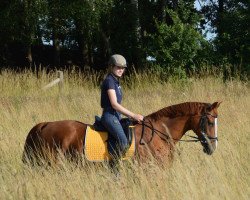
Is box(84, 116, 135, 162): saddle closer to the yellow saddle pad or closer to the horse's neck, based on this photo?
the yellow saddle pad

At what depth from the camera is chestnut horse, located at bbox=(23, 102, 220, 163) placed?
6863 millimetres

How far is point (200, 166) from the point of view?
6598 mm

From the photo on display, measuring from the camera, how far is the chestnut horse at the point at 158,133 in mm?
6863

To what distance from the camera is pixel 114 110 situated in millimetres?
6809

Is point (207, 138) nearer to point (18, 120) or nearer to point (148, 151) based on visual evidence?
point (148, 151)

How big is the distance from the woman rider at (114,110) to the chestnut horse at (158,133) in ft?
0.86

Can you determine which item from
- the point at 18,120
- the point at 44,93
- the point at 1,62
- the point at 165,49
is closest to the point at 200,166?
the point at 18,120

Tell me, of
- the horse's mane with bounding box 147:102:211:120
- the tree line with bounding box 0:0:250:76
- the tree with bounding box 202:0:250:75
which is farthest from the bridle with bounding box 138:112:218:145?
the tree with bounding box 202:0:250:75

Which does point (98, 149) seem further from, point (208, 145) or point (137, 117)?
point (208, 145)

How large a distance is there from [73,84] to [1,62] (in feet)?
41.7

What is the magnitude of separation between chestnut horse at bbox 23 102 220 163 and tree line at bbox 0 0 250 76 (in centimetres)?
1089

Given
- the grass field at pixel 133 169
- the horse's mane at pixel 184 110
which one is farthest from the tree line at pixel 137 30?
the horse's mane at pixel 184 110

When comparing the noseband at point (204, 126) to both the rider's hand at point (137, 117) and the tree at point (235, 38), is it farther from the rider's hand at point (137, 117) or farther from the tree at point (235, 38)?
the tree at point (235, 38)

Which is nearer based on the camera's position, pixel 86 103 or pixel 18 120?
pixel 18 120
